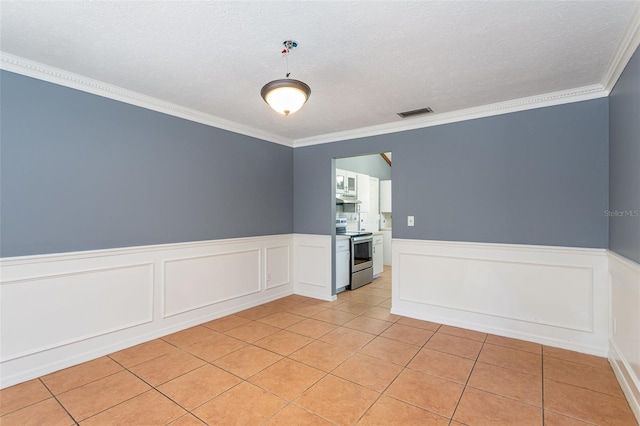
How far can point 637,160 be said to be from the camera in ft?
6.86

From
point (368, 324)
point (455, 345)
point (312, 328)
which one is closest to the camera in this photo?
point (455, 345)

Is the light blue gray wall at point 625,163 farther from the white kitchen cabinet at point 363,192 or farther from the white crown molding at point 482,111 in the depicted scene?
the white kitchen cabinet at point 363,192

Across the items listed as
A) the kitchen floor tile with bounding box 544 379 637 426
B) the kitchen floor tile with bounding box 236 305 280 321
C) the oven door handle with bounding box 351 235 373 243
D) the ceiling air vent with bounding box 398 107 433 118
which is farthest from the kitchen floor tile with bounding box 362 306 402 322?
the ceiling air vent with bounding box 398 107 433 118

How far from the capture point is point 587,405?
7.09 feet

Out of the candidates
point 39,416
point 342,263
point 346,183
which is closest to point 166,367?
point 39,416

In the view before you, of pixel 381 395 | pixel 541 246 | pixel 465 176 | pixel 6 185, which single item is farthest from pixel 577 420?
pixel 6 185

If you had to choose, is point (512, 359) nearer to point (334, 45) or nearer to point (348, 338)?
point (348, 338)

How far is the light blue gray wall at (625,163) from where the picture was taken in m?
2.11

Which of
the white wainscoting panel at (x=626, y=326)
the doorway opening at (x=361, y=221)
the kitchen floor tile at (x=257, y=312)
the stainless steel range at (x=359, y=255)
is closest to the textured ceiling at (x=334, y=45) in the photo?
the white wainscoting panel at (x=626, y=326)

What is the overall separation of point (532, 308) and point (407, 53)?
9.42 feet

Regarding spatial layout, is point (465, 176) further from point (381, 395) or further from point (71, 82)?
point (71, 82)

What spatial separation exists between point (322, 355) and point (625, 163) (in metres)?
2.98

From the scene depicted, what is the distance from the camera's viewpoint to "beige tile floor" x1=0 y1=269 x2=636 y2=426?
80.5 inches

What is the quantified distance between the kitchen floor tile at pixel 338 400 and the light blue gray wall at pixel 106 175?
2.27 m
